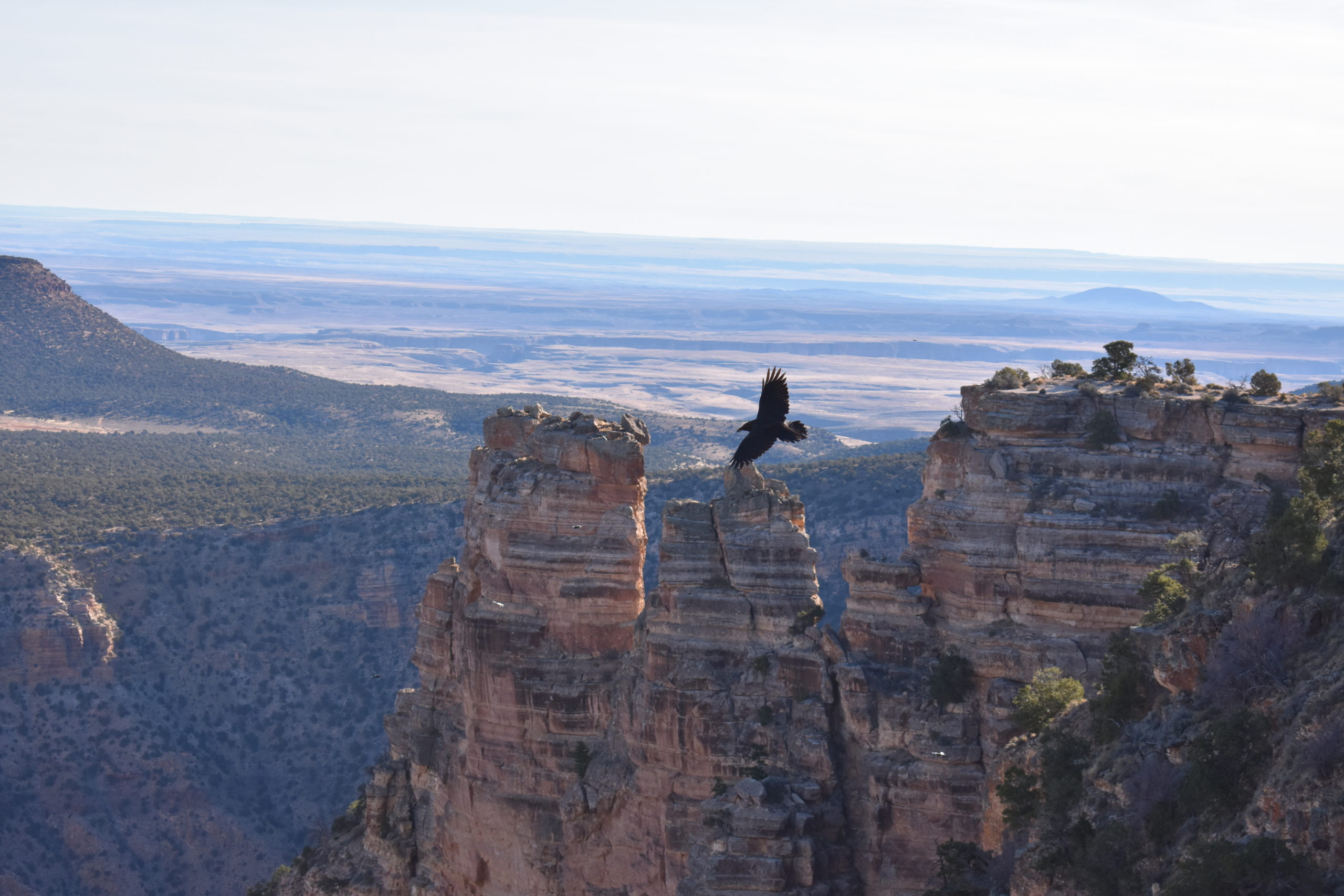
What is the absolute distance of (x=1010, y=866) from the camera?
25016mm

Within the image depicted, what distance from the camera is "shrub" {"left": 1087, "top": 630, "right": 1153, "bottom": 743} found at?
77.0ft

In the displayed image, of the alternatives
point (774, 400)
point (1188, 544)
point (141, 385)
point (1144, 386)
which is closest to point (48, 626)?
point (774, 400)

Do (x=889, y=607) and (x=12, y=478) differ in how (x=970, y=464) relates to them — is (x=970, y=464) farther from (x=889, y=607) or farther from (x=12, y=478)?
(x=12, y=478)

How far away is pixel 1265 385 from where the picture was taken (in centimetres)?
3256

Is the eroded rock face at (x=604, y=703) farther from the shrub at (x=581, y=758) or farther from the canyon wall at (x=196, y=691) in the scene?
the canyon wall at (x=196, y=691)

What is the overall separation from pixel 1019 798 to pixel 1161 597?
476 centimetres

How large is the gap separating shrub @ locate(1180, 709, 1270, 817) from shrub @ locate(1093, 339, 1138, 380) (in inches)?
589

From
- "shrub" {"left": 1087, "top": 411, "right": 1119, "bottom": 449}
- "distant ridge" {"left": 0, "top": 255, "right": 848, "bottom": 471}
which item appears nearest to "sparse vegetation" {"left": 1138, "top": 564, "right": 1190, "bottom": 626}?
"shrub" {"left": 1087, "top": 411, "right": 1119, "bottom": 449}

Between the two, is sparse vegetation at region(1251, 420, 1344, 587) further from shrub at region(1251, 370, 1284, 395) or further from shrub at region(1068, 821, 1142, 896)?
shrub at region(1251, 370, 1284, 395)

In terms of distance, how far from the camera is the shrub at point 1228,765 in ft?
63.0

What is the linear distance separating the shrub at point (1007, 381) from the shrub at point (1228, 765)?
46.7ft

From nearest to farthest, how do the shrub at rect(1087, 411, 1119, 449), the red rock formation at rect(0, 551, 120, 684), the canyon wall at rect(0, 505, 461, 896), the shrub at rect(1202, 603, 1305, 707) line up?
the shrub at rect(1202, 603, 1305, 707) → the shrub at rect(1087, 411, 1119, 449) → the canyon wall at rect(0, 505, 461, 896) → the red rock formation at rect(0, 551, 120, 684)

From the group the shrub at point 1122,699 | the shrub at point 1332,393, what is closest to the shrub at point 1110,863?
the shrub at point 1122,699

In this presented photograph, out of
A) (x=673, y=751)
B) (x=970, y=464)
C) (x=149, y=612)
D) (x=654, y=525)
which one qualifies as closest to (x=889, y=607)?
(x=970, y=464)
